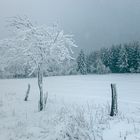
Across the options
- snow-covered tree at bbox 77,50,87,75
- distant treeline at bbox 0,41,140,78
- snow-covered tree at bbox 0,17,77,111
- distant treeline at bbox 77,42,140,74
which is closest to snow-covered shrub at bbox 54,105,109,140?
snow-covered tree at bbox 0,17,77,111

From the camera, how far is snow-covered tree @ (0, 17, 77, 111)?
53.6 ft

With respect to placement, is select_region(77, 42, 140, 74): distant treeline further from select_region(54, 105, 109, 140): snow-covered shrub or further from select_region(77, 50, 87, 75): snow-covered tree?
select_region(54, 105, 109, 140): snow-covered shrub

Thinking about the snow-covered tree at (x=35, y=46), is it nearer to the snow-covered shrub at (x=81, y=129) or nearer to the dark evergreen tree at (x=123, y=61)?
the snow-covered shrub at (x=81, y=129)

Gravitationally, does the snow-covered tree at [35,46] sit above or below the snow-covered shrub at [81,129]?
above

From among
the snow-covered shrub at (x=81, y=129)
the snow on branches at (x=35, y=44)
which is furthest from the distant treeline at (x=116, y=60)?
the snow-covered shrub at (x=81, y=129)

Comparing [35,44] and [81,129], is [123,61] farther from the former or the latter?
[81,129]

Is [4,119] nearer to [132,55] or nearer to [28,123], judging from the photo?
[28,123]

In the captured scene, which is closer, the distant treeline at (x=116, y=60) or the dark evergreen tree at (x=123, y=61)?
the distant treeline at (x=116, y=60)

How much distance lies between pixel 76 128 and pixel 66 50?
810 cm

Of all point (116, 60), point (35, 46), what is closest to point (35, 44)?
point (35, 46)

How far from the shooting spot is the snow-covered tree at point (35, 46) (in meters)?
16.3

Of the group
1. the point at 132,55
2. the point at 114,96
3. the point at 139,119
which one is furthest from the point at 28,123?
the point at 132,55

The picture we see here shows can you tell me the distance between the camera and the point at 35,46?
1664 centimetres

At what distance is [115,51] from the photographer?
96.5 metres
